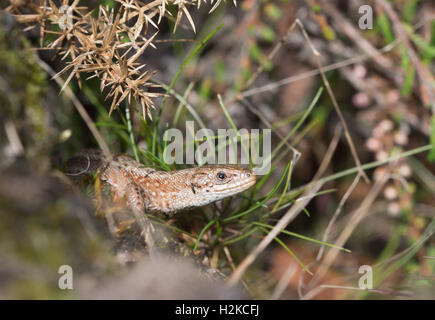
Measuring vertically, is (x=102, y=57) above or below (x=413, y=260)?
above

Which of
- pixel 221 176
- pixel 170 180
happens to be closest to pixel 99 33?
pixel 170 180

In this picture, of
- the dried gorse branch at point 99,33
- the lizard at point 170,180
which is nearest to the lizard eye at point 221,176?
the lizard at point 170,180

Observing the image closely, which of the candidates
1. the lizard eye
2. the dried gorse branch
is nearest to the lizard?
the lizard eye

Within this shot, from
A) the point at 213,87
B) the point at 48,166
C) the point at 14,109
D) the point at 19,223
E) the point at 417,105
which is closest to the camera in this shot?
the point at 19,223

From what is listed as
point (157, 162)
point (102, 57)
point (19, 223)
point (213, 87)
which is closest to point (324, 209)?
point (213, 87)

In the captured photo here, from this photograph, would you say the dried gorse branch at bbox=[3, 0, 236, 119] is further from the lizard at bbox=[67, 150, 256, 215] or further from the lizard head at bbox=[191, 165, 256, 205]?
the lizard head at bbox=[191, 165, 256, 205]

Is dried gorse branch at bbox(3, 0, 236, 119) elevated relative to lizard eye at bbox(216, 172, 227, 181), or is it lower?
elevated

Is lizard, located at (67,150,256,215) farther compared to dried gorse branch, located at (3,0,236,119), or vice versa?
lizard, located at (67,150,256,215)

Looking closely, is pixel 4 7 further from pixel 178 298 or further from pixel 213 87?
pixel 213 87

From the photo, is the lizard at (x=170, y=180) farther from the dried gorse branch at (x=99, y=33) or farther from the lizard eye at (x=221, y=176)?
the dried gorse branch at (x=99, y=33)
